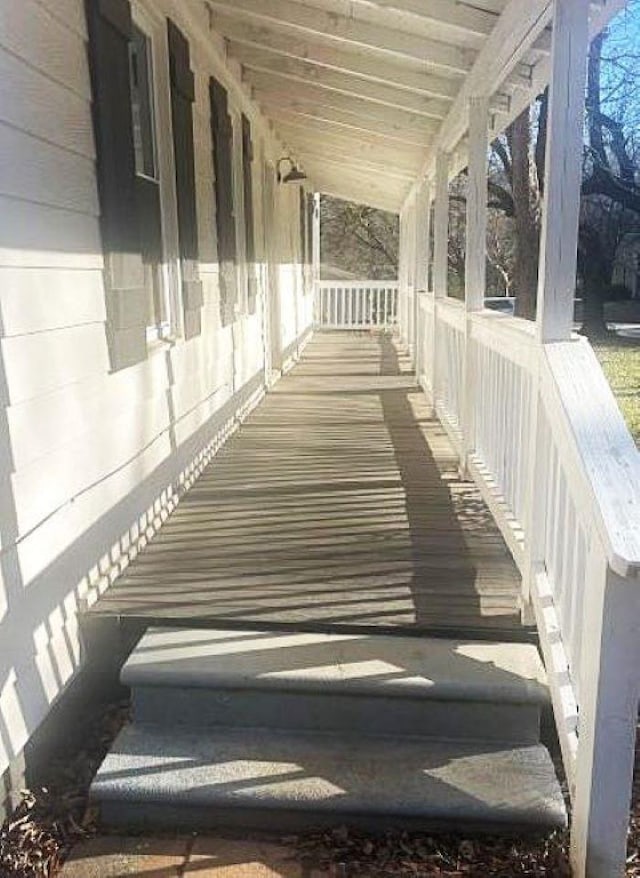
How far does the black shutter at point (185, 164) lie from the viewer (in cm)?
370

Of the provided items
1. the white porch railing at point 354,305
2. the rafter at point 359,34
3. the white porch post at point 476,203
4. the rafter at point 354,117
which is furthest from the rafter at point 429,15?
→ the white porch railing at point 354,305

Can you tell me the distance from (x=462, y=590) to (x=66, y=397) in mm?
1475

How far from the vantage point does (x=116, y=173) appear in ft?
9.29

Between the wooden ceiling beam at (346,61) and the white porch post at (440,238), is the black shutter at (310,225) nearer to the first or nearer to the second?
the white porch post at (440,238)

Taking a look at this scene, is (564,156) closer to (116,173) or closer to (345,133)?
(116,173)

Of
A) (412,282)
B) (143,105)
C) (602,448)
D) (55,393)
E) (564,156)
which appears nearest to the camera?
(602,448)

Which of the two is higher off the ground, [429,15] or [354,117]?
[354,117]

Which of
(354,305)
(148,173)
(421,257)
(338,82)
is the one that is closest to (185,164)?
(148,173)

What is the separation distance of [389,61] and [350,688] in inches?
134

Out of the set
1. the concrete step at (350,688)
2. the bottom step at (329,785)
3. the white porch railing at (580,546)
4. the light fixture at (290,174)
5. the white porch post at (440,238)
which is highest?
the light fixture at (290,174)

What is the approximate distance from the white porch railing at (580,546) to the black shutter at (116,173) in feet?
4.81

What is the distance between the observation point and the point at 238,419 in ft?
19.3

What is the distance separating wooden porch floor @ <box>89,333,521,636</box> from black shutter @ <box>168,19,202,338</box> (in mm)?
1010

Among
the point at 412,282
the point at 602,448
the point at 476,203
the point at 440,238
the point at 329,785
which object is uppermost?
the point at 476,203
